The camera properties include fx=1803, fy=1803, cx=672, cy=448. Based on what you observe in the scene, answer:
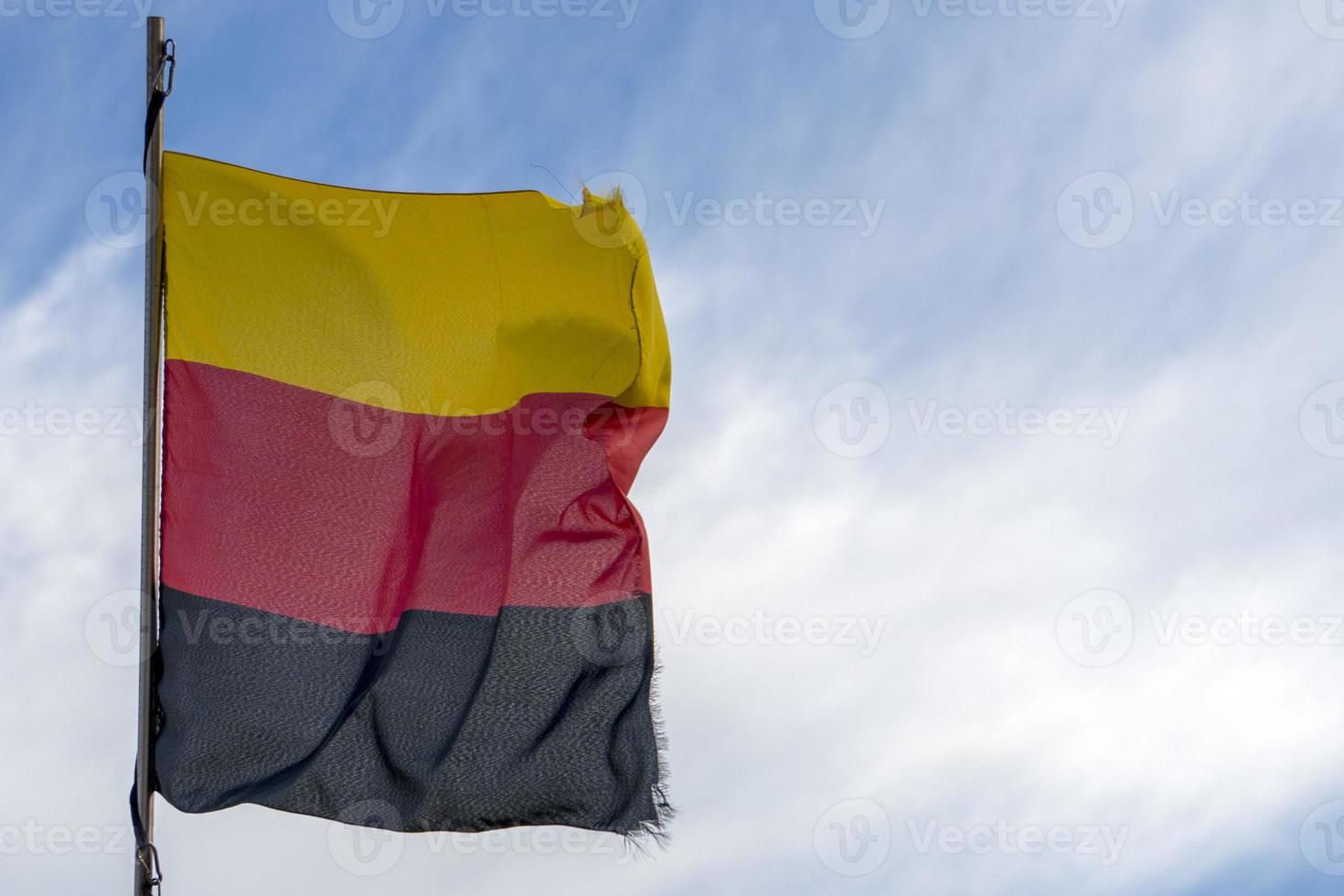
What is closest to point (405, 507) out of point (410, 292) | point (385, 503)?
point (385, 503)

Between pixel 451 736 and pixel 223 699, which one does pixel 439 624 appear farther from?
pixel 223 699

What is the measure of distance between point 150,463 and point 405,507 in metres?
1.35

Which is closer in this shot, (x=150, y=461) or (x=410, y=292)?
(x=150, y=461)

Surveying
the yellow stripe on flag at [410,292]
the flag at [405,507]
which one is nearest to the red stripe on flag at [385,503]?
the flag at [405,507]

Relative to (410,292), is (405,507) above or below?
below

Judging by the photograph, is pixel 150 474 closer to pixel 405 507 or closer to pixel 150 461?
pixel 150 461

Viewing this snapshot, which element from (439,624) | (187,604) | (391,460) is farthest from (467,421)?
(187,604)

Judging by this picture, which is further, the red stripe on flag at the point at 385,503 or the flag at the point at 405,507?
the red stripe on flag at the point at 385,503

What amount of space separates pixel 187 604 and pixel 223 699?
0.51 meters

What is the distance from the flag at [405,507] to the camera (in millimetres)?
8953

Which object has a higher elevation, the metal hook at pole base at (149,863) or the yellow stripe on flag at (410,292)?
the yellow stripe on flag at (410,292)

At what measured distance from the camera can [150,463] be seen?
29.0 feet

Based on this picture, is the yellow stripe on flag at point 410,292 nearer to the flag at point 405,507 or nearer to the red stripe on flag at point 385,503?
the flag at point 405,507

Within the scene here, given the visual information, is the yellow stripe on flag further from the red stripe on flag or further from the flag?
the red stripe on flag
